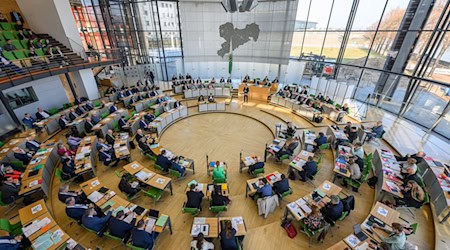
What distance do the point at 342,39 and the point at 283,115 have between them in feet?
24.8

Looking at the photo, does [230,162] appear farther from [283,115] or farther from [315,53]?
[315,53]

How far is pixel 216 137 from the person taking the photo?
1159cm

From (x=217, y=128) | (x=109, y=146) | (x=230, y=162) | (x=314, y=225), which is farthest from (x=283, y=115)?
(x=109, y=146)

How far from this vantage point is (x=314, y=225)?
5.04 metres

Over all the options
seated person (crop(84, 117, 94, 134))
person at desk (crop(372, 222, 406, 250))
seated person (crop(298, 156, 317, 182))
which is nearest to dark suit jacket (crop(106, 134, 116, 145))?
seated person (crop(84, 117, 94, 134))

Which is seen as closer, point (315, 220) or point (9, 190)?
point (315, 220)

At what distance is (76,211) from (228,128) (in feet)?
29.3

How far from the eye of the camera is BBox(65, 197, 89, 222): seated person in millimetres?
5251

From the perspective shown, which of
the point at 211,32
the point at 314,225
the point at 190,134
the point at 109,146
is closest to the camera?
the point at 314,225

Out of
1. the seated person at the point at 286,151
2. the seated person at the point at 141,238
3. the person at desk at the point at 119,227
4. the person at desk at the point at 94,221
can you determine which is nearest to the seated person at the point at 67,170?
the person at desk at the point at 94,221

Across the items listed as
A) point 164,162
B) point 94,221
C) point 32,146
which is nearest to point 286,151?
point 164,162

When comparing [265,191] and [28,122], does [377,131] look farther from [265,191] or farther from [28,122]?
[28,122]

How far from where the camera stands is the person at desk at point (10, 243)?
4.29 meters

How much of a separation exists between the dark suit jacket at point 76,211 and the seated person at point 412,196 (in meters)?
9.70
